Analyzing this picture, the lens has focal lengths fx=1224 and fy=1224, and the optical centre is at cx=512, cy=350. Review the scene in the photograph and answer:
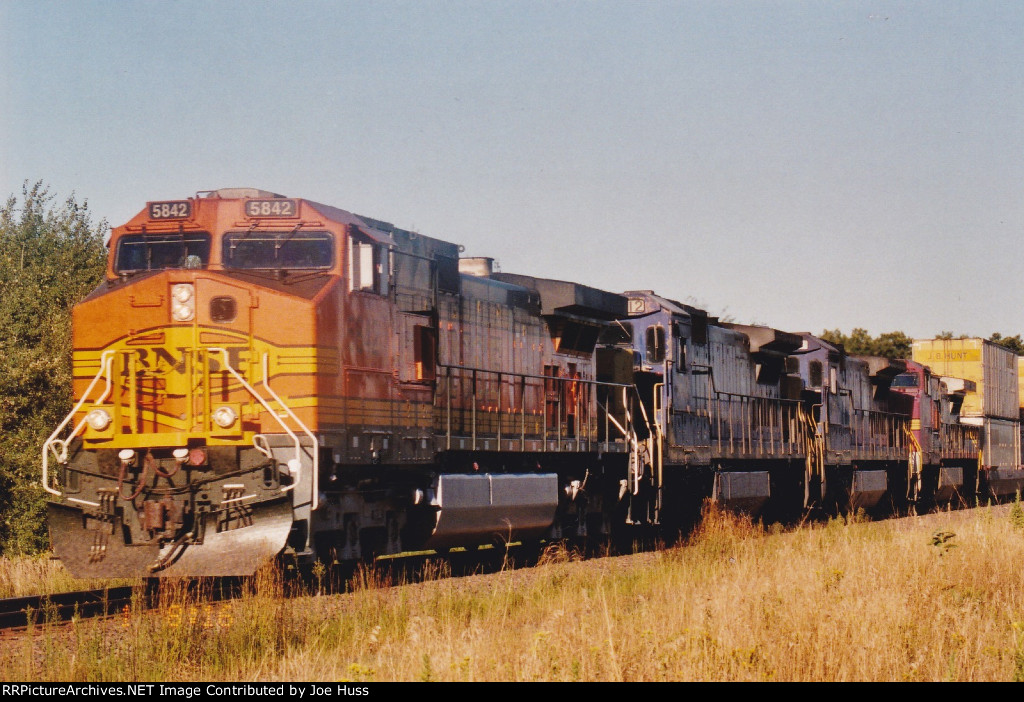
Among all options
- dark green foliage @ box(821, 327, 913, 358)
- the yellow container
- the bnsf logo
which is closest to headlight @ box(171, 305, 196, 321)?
the bnsf logo

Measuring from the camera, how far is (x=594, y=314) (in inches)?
719

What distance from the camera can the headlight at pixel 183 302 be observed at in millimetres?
12227

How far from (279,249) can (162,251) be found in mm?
1298

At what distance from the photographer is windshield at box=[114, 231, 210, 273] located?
12.7m

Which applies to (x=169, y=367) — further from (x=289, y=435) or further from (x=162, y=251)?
(x=289, y=435)

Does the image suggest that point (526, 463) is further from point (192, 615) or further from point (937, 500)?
point (937, 500)

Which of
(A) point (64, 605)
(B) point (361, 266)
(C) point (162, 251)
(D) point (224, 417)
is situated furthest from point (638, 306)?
(A) point (64, 605)

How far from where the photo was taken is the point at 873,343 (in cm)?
6950

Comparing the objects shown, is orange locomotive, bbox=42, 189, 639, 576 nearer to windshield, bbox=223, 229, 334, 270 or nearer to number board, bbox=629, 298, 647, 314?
windshield, bbox=223, 229, 334, 270

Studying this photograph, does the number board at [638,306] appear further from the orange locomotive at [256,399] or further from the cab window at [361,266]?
the cab window at [361,266]

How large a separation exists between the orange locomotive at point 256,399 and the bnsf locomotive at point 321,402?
2 centimetres

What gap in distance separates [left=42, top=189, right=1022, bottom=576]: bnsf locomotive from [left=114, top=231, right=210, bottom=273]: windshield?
0.07 feet

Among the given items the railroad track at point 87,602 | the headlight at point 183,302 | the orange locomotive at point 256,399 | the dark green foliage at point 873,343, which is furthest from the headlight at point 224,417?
the dark green foliage at point 873,343
